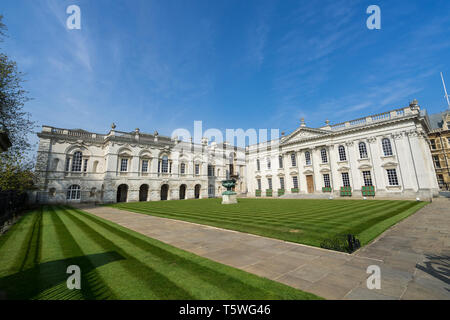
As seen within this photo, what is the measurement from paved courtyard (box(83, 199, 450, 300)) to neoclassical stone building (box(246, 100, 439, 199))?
22.9 meters

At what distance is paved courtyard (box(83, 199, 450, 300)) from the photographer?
367 cm

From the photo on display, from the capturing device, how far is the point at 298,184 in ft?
121

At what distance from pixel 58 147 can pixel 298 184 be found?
40.6 meters

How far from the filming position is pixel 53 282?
13.5 feet

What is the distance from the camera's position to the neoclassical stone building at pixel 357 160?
83.6ft

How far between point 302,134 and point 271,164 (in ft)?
29.5

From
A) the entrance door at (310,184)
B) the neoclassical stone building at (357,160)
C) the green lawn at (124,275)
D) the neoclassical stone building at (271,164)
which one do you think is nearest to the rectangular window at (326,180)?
the neoclassical stone building at (357,160)

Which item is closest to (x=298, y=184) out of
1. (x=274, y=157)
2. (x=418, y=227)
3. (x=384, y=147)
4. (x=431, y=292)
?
(x=274, y=157)

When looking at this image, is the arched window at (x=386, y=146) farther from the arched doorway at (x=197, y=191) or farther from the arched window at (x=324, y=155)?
the arched doorway at (x=197, y=191)

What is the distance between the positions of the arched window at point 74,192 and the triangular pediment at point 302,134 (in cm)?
3698

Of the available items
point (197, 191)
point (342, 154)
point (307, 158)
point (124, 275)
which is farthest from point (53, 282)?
point (197, 191)

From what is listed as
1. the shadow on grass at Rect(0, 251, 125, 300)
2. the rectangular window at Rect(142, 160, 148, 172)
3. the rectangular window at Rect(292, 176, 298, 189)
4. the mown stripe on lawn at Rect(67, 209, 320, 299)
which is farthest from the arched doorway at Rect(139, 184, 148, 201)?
the mown stripe on lawn at Rect(67, 209, 320, 299)

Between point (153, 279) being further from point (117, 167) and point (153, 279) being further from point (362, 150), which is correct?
point (362, 150)
